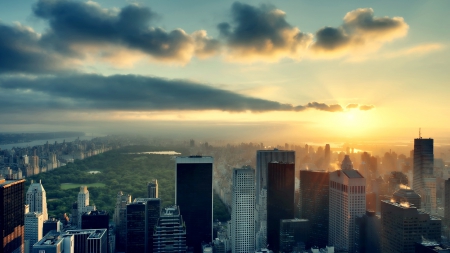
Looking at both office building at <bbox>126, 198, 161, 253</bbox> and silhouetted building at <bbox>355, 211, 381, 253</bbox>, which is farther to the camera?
office building at <bbox>126, 198, 161, 253</bbox>

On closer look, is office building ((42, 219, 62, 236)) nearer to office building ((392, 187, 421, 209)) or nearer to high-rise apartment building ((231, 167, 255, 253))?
high-rise apartment building ((231, 167, 255, 253))

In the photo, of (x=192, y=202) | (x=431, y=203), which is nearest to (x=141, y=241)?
(x=192, y=202)

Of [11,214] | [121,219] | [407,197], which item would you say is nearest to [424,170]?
[407,197]

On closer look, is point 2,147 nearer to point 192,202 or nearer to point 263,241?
point 192,202

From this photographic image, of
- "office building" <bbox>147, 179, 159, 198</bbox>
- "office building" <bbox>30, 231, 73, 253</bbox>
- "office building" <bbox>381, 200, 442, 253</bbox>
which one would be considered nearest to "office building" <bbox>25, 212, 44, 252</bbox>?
"office building" <bbox>30, 231, 73, 253</bbox>

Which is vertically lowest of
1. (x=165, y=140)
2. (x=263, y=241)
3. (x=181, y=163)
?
Result: (x=263, y=241)

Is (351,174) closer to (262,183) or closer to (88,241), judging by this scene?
(262,183)
